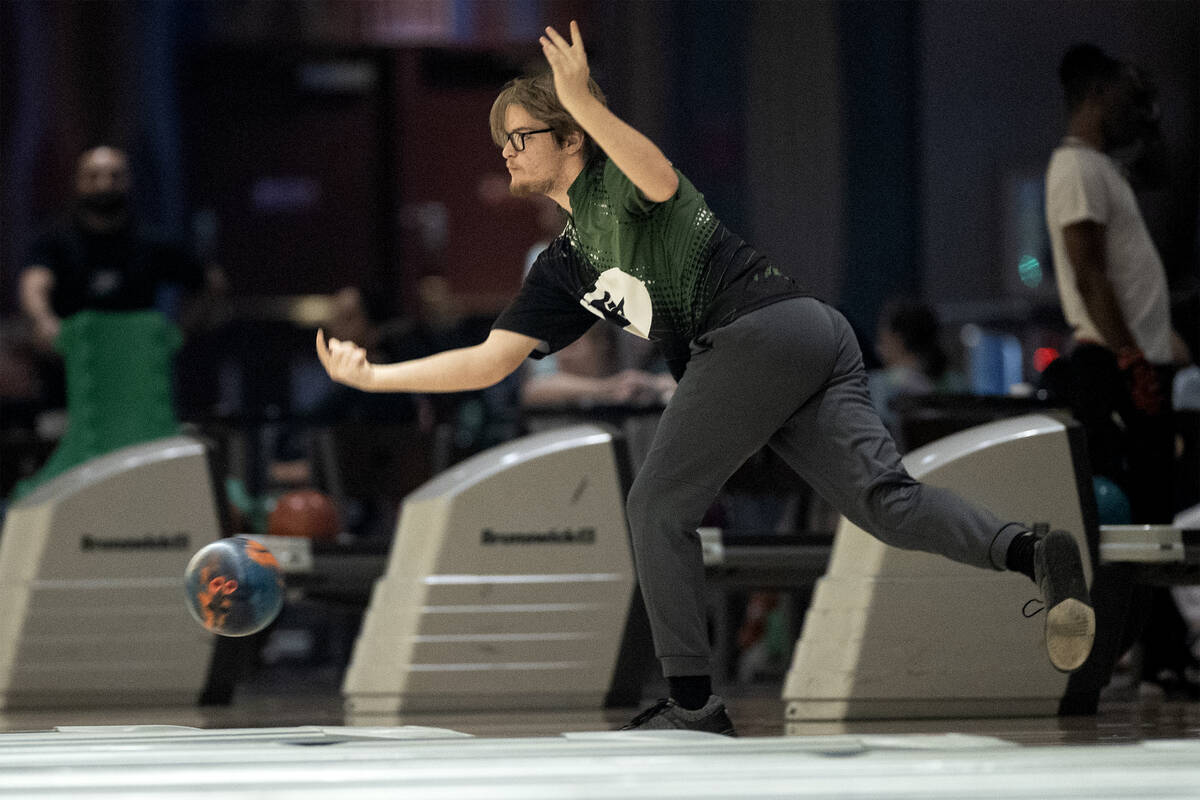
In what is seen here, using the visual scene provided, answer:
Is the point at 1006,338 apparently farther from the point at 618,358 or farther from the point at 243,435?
the point at 243,435

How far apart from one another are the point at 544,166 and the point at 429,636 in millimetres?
1860

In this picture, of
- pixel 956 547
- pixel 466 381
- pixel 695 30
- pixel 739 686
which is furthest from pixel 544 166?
pixel 695 30

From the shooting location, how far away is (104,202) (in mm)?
6762

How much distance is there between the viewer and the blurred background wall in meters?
7.50

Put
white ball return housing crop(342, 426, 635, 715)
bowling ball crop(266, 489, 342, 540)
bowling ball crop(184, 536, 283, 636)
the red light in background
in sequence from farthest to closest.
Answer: the red light in background < bowling ball crop(266, 489, 342, 540) < white ball return housing crop(342, 426, 635, 715) < bowling ball crop(184, 536, 283, 636)

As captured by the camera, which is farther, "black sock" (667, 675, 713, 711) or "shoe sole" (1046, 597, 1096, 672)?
"black sock" (667, 675, 713, 711)

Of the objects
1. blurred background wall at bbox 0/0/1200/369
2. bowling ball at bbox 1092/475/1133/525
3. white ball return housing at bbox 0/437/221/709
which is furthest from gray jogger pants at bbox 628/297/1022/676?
Result: blurred background wall at bbox 0/0/1200/369

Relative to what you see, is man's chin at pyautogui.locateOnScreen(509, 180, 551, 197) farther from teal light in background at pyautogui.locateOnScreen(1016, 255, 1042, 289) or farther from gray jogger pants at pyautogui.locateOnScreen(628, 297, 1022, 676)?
teal light in background at pyautogui.locateOnScreen(1016, 255, 1042, 289)

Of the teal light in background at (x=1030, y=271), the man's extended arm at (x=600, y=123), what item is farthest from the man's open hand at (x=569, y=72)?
the teal light in background at (x=1030, y=271)

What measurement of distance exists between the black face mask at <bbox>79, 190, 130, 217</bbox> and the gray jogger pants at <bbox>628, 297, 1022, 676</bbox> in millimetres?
3939

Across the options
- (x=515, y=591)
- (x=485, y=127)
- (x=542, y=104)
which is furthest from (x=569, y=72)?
(x=485, y=127)

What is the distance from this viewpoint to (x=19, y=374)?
902cm

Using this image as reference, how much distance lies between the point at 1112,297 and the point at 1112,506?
0.58 m

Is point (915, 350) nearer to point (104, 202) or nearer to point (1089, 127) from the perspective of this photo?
point (1089, 127)
